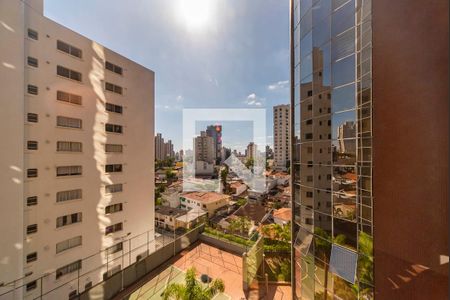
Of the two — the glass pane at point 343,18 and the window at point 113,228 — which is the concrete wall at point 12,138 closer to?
the window at point 113,228

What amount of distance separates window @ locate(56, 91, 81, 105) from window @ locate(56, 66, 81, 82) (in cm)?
85

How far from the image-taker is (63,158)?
27.7ft

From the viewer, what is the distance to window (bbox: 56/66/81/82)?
27.6ft

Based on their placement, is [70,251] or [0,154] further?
[70,251]

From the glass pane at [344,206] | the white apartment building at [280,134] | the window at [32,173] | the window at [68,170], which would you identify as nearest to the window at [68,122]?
Result: the window at [68,170]

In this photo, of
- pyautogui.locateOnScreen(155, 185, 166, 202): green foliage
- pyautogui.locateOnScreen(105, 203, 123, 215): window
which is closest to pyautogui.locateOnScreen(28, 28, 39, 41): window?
pyautogui.locateOnScreen(105, 203, 123, 215): window

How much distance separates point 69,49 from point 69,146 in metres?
4.65

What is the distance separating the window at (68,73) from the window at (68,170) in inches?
170

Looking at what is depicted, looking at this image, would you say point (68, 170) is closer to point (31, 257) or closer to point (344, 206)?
point (31, 257)

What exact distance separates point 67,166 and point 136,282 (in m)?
6.48

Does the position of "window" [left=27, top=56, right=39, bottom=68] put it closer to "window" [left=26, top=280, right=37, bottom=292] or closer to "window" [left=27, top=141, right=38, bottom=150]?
"window" [left=27, top=141, right=38, bottom=150]

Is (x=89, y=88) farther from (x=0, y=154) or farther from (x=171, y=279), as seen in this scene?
(x=171, y=279)

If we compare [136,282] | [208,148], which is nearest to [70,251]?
[136,282]

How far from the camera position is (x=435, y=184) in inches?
114
